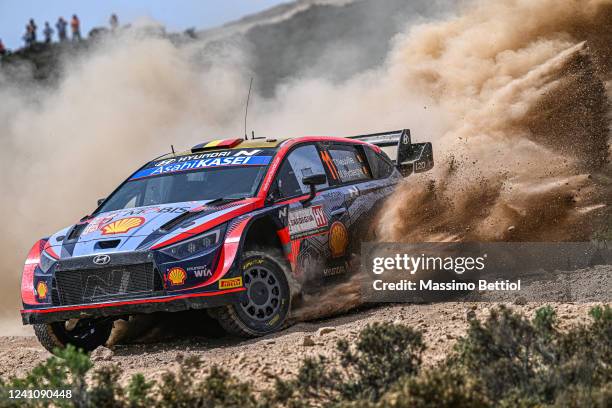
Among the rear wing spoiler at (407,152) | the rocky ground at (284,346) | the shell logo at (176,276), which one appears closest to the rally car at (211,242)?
the shell logo at (176,276)

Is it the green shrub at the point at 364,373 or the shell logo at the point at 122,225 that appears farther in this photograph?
the shell logo at the point at 122,225

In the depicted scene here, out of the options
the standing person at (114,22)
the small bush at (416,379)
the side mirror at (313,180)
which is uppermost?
the standing person at (114,22)

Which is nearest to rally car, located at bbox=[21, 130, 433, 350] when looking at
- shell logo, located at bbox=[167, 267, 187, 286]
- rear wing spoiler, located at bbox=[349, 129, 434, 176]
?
shell logo, located at bbox=[167, 267, 187, 286]

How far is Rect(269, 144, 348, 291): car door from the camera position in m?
7.91

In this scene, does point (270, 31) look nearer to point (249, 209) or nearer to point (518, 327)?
point (249, 209)

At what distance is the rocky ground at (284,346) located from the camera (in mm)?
5945

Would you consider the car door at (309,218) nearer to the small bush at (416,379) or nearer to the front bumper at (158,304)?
the front bumper at (158,304)

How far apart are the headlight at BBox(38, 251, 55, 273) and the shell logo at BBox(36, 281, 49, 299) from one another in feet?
0.36

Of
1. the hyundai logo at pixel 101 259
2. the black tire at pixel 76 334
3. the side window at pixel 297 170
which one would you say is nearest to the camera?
the hyundai logo at pixel 101 259

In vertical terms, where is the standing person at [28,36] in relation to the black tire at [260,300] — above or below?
above

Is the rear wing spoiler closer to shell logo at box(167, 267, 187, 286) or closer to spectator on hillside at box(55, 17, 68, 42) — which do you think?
shell logo at box(167, 267, 187, 286)

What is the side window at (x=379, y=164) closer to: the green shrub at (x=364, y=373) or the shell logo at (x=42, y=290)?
the shell logo at (x=42, y=290)

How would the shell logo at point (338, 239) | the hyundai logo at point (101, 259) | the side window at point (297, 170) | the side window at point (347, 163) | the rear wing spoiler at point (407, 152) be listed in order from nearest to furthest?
the hyundai logo at point (101, 259) < the side window at point (297, 170) < the shell logo at point (338, 239) < the side window at point (347, 163) < the rear wing spoiler at point (407, 152)

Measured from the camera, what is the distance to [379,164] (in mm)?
9695
